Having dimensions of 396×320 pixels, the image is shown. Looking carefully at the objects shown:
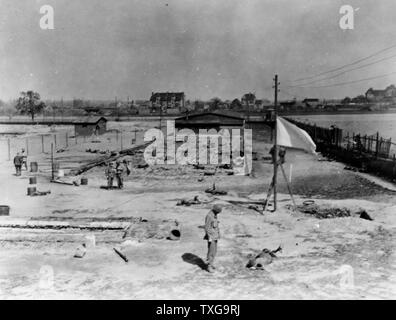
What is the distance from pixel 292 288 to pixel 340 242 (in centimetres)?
347

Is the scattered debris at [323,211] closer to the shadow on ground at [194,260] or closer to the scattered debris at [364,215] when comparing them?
the scattered debris at [364,215]

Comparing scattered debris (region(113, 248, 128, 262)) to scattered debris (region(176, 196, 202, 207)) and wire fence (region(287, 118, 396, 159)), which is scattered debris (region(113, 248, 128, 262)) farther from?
wire fence (region(287, 118, 396, 159))

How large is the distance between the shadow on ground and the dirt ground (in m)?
0.02

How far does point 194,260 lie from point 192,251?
685 mm

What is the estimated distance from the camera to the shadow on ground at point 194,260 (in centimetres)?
949

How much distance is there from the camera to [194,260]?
32.3ft

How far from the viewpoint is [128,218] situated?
13812mm

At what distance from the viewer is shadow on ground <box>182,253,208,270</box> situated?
9494mm

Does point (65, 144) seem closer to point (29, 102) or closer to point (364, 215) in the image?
point (364, 215)

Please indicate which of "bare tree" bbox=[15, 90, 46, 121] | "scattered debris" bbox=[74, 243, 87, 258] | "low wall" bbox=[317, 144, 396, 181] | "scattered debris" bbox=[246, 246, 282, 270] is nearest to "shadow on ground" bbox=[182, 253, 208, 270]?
"scattered debris" bbox=[246, 246, 282, 270]

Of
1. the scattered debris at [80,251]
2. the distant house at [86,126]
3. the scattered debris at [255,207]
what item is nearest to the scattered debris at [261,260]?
the scattered debris at [80,251]

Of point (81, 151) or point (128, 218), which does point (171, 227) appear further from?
point (81, 151)
